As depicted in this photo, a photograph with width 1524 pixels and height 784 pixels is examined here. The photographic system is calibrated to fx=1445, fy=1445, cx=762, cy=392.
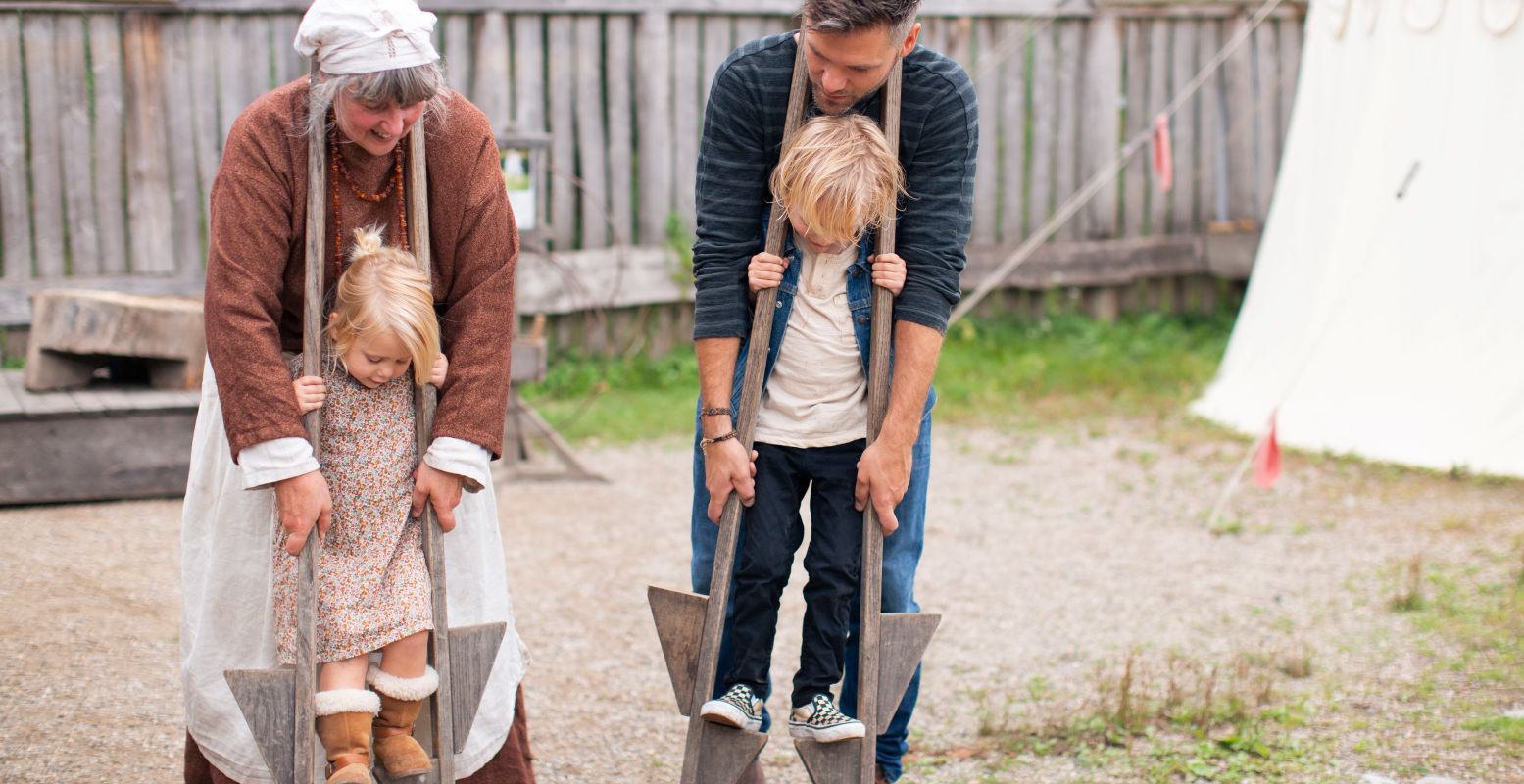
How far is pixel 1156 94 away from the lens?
9.64 metres

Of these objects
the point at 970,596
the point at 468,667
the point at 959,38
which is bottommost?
the point at 970,596

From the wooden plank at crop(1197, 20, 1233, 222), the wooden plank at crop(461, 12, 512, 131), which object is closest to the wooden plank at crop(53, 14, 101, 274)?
the wooden plank at crop(461, 12, 512, 131)

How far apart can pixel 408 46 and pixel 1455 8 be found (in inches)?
230

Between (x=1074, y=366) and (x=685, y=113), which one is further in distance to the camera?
(x=1074, y=366)

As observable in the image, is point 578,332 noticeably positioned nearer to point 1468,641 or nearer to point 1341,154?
point 1341,154

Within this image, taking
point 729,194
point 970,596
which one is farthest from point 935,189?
point 970,596

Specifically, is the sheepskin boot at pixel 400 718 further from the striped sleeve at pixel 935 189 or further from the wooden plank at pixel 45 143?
the wooden plank at pixel 45 143

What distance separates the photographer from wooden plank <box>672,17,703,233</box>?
27.8ft

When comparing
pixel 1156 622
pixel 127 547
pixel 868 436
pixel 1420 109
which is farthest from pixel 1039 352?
pixel 868 436

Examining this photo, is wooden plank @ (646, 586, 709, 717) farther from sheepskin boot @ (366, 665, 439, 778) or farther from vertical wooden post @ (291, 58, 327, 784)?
vertical wooden post @ (291, 58, 327, 784)

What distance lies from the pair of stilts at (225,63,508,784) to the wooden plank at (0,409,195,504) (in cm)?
348

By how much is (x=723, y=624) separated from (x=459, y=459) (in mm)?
622

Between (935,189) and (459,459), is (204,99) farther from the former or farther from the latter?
(935,189)

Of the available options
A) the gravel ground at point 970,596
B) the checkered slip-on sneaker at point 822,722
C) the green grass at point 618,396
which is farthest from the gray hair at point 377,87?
the green grass at point 618,396
